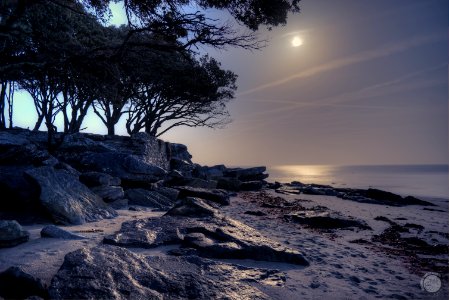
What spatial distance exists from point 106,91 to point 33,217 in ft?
12.2

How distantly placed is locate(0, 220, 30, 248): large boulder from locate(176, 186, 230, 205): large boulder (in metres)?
7.49

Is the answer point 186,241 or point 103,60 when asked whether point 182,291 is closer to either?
point 186,241

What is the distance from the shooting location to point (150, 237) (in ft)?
18.2

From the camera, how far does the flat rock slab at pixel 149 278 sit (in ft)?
10.5

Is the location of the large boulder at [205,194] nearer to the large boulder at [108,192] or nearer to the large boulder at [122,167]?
the large boulder at [122,167]

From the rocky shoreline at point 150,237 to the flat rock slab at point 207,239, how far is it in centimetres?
2

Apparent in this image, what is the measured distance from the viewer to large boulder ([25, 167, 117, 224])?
6516mm

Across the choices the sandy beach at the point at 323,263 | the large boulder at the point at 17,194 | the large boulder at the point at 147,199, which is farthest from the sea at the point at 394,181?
the large boulder at the point at 17,194

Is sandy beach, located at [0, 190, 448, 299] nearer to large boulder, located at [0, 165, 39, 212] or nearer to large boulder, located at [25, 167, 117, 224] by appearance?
large boulder, located at [25, 167, 117, 224]

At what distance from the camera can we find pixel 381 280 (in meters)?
5.09

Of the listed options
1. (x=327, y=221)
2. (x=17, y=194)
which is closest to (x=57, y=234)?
(x=17, y=194)

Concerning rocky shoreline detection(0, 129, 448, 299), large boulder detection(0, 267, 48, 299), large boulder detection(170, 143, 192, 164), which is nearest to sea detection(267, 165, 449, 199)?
large boulder detection(170, 143, 192, 164)

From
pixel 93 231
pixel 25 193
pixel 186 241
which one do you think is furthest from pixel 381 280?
pixel 25 193

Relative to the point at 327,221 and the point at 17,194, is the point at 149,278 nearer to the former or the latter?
the point at 17,194
